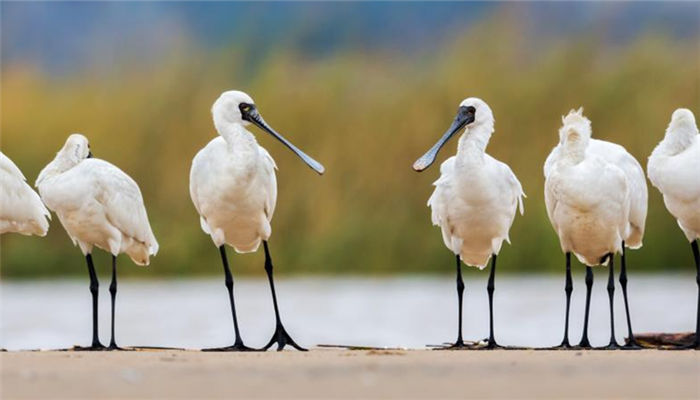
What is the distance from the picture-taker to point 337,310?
80.4 feet

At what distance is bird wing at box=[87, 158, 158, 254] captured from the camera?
1368 centimetres

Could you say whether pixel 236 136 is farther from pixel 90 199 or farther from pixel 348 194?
pixel 348 194

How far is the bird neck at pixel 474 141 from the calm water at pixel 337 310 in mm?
4880

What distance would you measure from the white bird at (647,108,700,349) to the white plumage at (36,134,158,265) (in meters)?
4.06

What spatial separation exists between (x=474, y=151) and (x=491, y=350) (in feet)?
Answer: 6.31

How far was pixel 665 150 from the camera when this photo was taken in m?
13.5

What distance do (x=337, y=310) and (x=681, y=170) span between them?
461 inches

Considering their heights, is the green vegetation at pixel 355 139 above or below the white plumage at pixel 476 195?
above

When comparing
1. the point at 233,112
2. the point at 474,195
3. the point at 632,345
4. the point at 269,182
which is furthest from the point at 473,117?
the point at 632,345

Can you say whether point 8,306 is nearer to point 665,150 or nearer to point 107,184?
point 107,184

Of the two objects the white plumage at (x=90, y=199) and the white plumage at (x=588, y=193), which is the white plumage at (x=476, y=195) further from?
the white plumage at (x=90, y=199)

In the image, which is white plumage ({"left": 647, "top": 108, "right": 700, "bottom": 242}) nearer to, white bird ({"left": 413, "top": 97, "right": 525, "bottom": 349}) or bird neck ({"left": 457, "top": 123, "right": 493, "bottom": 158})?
white bird ({"left": 413, "top": 97, "right": 525, "bottom": 349})

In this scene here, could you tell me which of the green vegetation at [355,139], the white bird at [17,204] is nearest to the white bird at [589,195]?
the white bird at [17,204]

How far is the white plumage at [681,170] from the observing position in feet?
43.2
